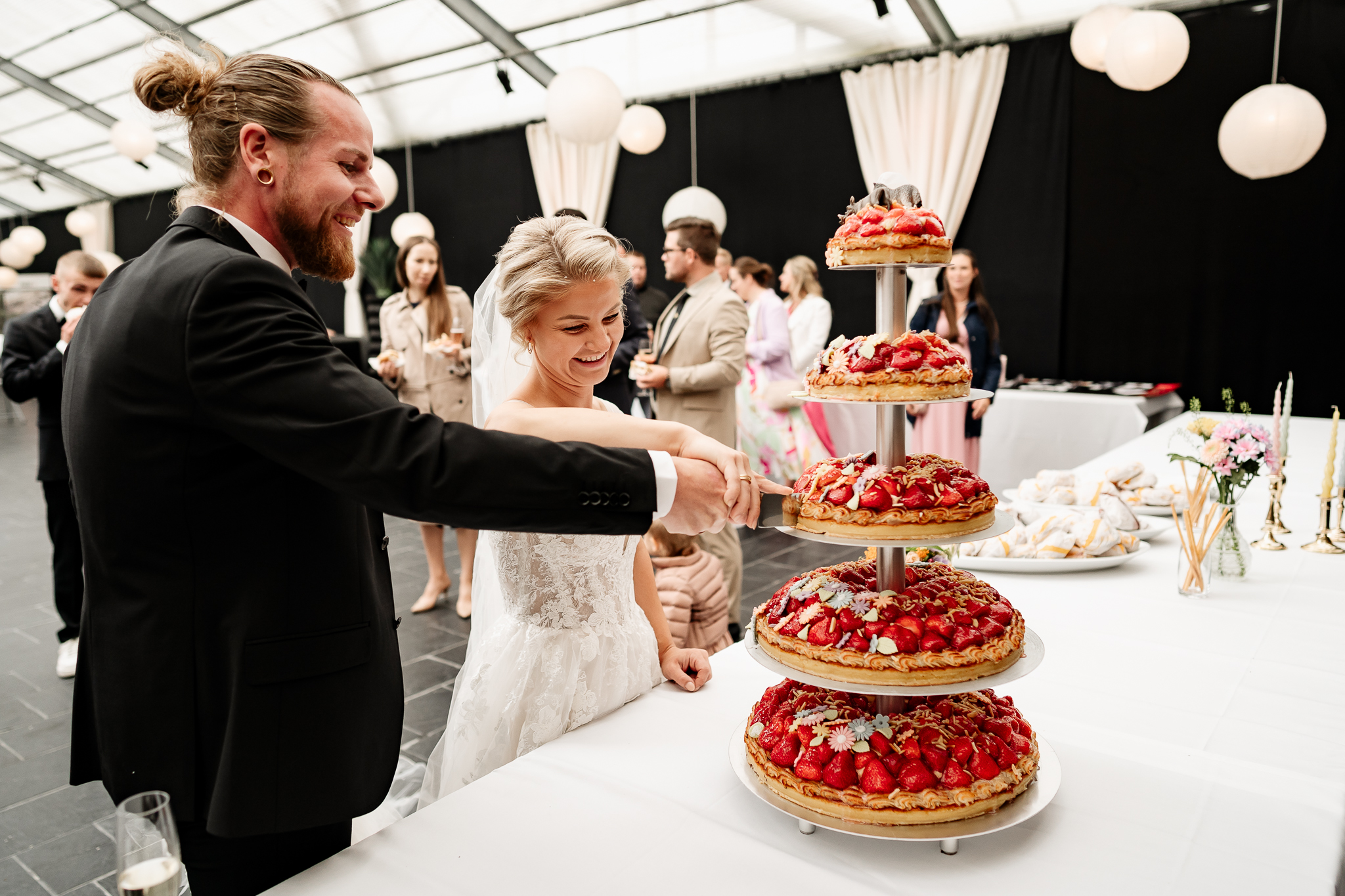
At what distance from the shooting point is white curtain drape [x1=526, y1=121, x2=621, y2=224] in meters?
10.4

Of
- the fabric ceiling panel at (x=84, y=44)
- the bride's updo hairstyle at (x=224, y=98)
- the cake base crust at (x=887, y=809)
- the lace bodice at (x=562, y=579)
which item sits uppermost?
the fabric ceiling panel at (x=84, y=44)

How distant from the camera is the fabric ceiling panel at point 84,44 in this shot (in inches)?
382

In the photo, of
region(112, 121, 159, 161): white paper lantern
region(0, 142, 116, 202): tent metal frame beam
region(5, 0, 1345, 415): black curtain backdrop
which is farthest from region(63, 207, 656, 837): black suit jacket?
region(0, 142, 116, 202): tent metal frame beam

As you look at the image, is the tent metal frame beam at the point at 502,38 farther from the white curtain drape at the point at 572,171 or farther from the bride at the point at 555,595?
the bride at the point at 555,595

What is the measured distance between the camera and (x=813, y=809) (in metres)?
1.24

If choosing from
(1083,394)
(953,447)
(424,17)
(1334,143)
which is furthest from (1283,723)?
(424,17)

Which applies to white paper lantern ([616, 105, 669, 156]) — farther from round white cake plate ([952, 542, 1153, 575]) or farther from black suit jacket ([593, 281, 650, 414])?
round white cake plate ([952, 542, 1153, 575])

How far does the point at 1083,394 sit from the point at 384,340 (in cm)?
463

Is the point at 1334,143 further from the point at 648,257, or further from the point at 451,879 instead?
the point at 451,879

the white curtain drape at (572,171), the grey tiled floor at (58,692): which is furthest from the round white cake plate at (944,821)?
the white curtain drape at (572,171)

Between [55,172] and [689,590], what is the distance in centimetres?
1811

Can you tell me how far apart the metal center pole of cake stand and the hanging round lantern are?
20186mm

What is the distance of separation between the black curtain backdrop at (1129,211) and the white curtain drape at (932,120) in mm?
157

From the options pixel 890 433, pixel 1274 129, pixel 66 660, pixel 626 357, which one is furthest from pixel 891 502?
pixel 1274 129
